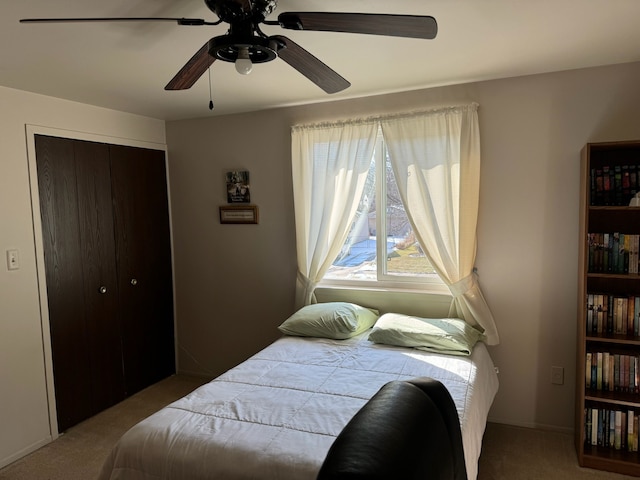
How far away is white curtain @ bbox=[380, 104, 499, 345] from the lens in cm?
277

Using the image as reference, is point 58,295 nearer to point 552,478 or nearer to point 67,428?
point 67,428

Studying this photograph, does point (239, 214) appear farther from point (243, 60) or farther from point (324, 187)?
point (243, 60)

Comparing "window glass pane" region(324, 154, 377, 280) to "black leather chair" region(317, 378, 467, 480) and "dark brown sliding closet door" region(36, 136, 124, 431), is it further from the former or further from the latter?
"black leather chair" region(317, 378, 467, 480)

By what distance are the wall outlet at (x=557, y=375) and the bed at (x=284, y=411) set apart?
41 cm

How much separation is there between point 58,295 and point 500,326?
9.90 ft

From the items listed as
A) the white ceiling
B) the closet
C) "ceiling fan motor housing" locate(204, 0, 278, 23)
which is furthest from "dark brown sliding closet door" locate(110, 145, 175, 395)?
"ceiling fan motor housing" locate(204, 0, 278, 23)

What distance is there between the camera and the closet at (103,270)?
Result: 9.55 ft

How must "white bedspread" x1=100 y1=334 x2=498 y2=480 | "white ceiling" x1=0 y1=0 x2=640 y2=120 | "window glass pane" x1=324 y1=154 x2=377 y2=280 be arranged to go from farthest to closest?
1. "window glass pane" x1=324 y1=154 x2=377 y2=280
2. "white ceiling" x1=0 y1=0 x2=640 y2=120
3. "white bedspread" x1=100 y1=334 x2=498 y2=480

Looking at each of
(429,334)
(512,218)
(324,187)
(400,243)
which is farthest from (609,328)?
(324,187)

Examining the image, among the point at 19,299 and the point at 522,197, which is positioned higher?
the point at 522,197

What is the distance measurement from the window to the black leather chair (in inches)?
72.5

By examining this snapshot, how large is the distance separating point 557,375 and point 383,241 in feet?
4.71

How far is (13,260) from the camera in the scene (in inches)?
104

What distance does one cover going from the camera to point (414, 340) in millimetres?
2598
